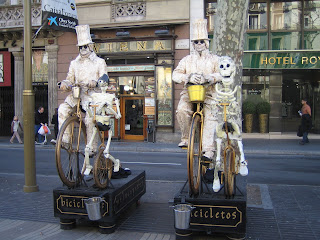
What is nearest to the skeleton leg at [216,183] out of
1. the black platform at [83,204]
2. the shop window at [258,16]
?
the black platform at [83,204]

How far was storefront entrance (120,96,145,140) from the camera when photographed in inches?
701

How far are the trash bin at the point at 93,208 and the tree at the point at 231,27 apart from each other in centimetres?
359

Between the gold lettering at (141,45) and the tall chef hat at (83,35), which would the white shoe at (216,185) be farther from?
the gold lettering at (141,45)

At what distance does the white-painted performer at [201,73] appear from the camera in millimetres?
4594

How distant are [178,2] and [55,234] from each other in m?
13.8

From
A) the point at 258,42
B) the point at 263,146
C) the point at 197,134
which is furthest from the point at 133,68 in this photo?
the point at 197,134

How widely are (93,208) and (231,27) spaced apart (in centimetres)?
399

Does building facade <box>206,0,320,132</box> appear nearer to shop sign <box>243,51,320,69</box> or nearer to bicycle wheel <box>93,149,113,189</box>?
shop sign <box>243,51,320,69</box>

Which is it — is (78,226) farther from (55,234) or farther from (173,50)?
(173,50)

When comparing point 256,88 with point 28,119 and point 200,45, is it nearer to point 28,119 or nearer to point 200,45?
point 28,119

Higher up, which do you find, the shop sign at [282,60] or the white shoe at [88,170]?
the shop sign at [282,60]

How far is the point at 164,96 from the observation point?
1670 centimetres

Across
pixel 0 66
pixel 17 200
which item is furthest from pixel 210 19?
pixel 17 200

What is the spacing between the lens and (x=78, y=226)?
494 cm
